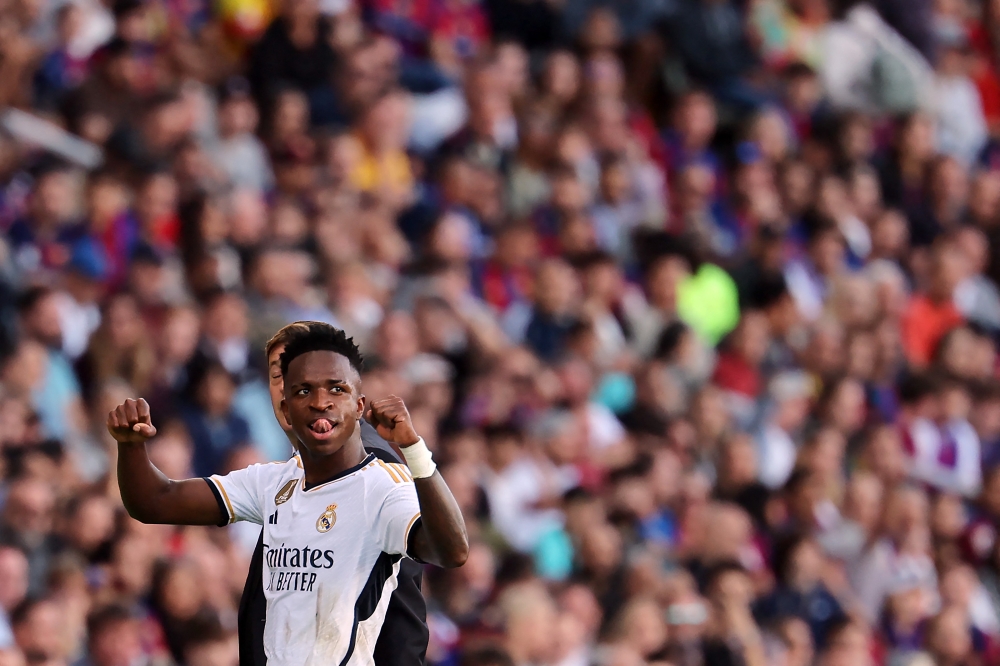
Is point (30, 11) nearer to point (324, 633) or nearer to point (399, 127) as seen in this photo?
point (399, 127)

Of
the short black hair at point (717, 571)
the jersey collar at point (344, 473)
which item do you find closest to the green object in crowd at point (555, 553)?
the short black hair at point (717, 571)

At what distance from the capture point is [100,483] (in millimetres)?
8016

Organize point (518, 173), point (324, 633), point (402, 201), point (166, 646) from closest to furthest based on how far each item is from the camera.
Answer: point (324, 633), point (166, 646), point (402, 201), point (518, 173)

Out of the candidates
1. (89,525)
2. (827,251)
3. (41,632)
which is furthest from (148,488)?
(827,251)

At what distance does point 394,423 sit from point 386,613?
63 cm

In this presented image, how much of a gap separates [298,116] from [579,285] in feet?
6.82

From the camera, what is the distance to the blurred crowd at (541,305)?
8.56 m

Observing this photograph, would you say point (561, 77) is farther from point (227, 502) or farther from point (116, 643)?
point (227, 502)

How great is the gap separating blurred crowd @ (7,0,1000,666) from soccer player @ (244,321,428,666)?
2.64m

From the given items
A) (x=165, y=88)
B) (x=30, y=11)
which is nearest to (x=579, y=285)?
(x=165, y=88)

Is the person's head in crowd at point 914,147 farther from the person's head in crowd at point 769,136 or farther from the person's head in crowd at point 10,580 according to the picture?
the person's head in crowd at point 10,580

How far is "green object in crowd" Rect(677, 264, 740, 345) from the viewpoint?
1203cm

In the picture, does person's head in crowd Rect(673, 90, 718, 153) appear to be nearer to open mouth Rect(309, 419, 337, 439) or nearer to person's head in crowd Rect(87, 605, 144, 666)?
person's head in crowd Rect(87, 605, 144, 666)

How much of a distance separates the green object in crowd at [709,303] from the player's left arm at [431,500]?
7.66 m
